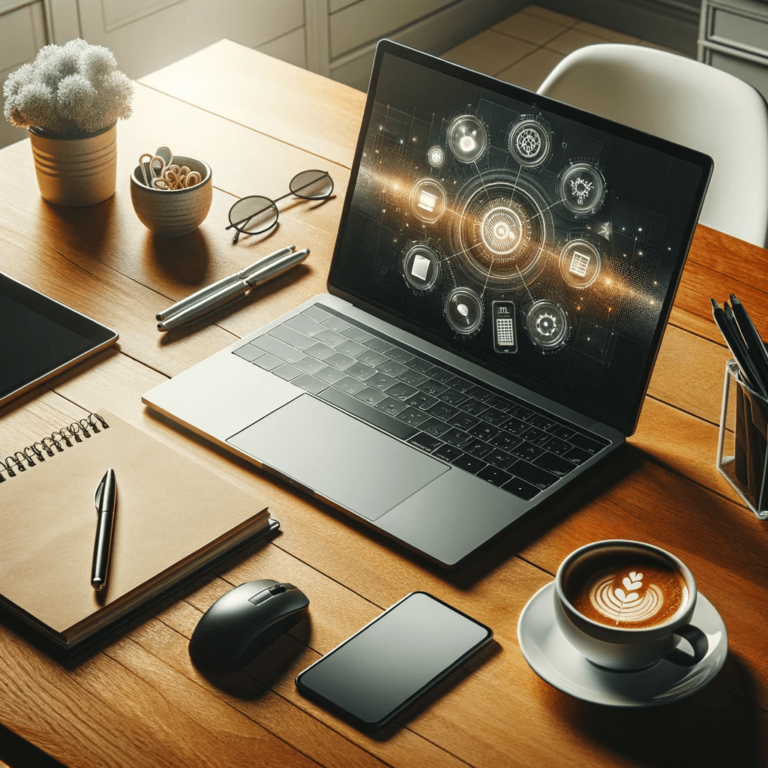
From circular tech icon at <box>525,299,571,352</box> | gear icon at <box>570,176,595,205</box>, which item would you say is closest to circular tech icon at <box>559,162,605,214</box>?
gear icon at <box>570,176,595,205</box>

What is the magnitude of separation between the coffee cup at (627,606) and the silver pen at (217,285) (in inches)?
23.9

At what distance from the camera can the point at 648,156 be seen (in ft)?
3.27

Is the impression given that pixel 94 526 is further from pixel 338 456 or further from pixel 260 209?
pixel 260 209

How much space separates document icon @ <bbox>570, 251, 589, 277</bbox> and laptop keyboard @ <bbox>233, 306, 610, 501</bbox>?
15cm

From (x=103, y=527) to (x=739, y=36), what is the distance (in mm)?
2628

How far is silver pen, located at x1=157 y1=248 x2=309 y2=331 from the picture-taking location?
1229 mm

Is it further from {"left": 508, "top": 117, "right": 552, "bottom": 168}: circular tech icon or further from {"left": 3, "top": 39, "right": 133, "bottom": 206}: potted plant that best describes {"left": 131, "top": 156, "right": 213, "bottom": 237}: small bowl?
{"left": 508, "top": 117, "right": 552, "bottom": 168}: circular tech icon

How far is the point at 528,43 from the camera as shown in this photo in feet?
13.6

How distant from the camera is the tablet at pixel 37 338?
1.14m

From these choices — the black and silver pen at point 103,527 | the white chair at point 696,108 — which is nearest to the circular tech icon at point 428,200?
the black and silver pen at point 103,527

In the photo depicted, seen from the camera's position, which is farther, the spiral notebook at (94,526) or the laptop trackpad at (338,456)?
the laptop trackpad at (338,456)

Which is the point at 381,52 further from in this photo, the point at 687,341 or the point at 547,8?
the point at 547,8

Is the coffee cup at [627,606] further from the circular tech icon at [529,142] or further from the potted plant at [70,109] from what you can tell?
the potted plant at [70,109]

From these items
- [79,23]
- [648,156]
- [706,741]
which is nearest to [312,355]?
[648,156]
